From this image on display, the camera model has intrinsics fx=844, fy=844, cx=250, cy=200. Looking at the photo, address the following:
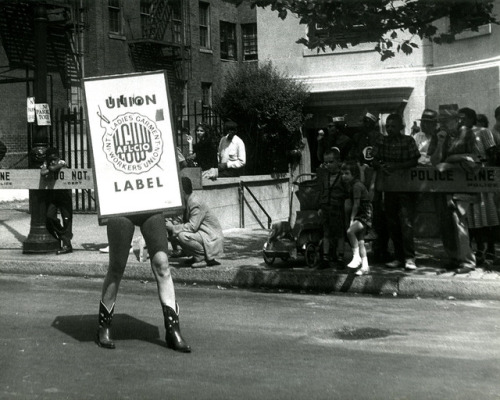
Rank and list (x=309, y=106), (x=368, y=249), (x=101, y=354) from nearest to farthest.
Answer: (x=101, y=354), (x=368, y=249), (x=309, y=106)

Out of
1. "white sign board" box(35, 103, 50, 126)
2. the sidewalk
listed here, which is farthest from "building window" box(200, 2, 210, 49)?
"white sign board" box(35, 103, 50, 126)

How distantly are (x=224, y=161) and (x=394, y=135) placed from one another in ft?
19.9

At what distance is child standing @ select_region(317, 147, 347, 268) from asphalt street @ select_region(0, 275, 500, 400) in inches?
37.0

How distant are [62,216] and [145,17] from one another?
76.0 ft

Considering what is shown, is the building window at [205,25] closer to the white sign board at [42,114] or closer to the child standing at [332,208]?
the white sign board at [42,114]

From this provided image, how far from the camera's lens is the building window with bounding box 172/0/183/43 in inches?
1406

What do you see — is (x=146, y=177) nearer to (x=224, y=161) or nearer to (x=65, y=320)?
(x=65, y=320)

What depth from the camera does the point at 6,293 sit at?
9.68 meters

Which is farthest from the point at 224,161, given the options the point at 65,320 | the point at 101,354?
the point at 101,354

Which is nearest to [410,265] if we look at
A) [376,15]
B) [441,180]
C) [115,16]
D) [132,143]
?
[441,180]

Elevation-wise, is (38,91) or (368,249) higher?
(38,91)

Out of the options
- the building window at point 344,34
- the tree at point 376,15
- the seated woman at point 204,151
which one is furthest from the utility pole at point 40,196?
the building window at point 344,34

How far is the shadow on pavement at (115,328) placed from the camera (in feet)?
23.3

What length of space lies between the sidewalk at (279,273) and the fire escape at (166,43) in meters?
21.0
